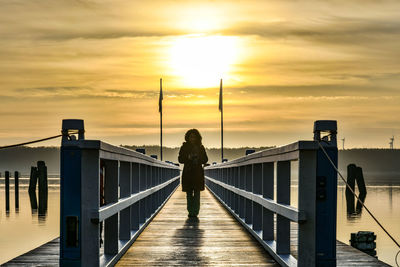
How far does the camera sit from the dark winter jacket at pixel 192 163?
12.6 m

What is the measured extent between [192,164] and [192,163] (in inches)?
0.8

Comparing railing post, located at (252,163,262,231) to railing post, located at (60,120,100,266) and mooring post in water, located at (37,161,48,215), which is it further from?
mooring post in water, located at (37,161,48,215)

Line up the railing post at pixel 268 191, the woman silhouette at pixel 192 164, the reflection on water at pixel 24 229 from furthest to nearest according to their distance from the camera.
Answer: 1. the reflection on water at pixel 24 229
2. the woman silhouette at pixel 192 164
3. the railing post at pixel 268 191

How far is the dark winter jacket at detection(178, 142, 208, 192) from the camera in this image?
12.6 m

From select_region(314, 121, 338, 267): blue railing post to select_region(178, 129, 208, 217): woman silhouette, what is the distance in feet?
23.2

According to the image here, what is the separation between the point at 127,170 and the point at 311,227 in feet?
9.88

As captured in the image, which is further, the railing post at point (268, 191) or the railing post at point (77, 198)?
the railing post at point (268, 191)

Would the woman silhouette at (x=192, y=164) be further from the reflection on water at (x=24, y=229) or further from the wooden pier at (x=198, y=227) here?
the reflection on water at (x=24, y=229)

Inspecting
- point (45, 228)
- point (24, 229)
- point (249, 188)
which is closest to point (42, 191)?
point (45, 228)

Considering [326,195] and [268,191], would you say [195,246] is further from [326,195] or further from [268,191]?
[326,195]

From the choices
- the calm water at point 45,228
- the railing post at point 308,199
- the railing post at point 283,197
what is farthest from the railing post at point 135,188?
the calm water at point 45,228

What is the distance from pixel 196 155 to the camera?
12594 mm

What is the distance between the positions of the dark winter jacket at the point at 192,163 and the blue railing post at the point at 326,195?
721 cm

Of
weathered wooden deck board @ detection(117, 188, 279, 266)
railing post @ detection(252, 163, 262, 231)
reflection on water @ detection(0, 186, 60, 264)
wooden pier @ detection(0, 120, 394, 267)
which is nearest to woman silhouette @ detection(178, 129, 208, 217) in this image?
weathered wooden deck board @ detection(117, 188, 279, 266)
